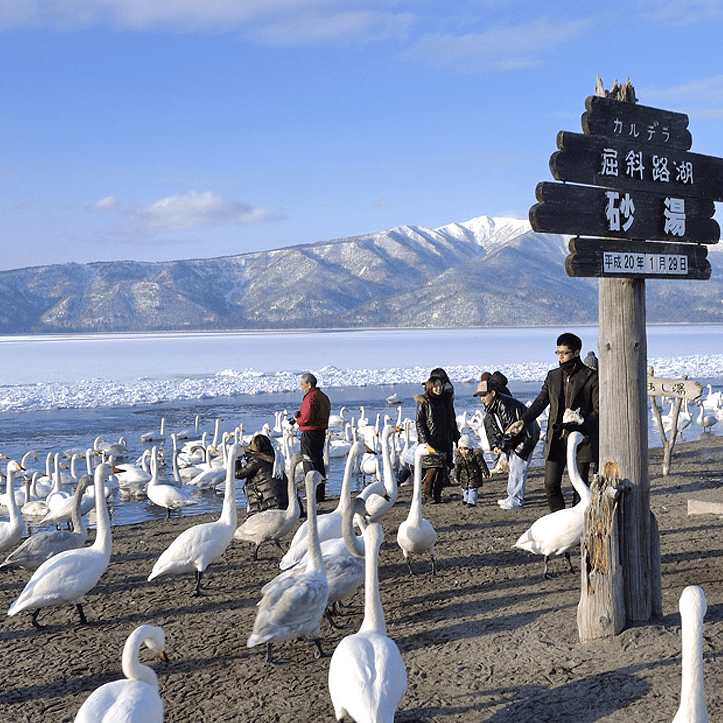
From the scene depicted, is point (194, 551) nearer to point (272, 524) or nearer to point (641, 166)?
point (272, 524)

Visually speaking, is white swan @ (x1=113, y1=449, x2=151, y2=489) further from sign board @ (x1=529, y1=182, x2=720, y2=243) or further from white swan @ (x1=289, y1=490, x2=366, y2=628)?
sign board @ (x1=529, y1=182, x2=720, y2=243)

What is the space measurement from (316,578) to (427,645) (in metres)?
0.88

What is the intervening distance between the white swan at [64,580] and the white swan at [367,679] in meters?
2.64

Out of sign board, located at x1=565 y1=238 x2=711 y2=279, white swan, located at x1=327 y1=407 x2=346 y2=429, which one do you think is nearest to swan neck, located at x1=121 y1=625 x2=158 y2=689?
sign board, located at x1=565 y1=238 x2=711 y2=279

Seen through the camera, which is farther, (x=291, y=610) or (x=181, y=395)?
(x=181, y=395)

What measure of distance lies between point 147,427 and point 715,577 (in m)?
21.6

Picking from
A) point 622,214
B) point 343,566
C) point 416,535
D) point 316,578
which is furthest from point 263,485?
point 622,214

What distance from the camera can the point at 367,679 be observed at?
4.21m

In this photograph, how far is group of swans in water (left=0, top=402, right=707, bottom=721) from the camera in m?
4.12

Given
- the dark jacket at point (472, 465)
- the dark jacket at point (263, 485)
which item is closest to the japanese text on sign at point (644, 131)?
the dark jacket at point (472, 465)

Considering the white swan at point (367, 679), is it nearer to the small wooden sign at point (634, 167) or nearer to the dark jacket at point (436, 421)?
the small wooden sign at point (634, 167)

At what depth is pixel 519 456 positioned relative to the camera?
388 inches

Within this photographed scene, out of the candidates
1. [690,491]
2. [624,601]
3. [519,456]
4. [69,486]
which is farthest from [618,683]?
[69,486]

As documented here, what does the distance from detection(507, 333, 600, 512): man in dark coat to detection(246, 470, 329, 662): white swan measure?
9.22 feet
